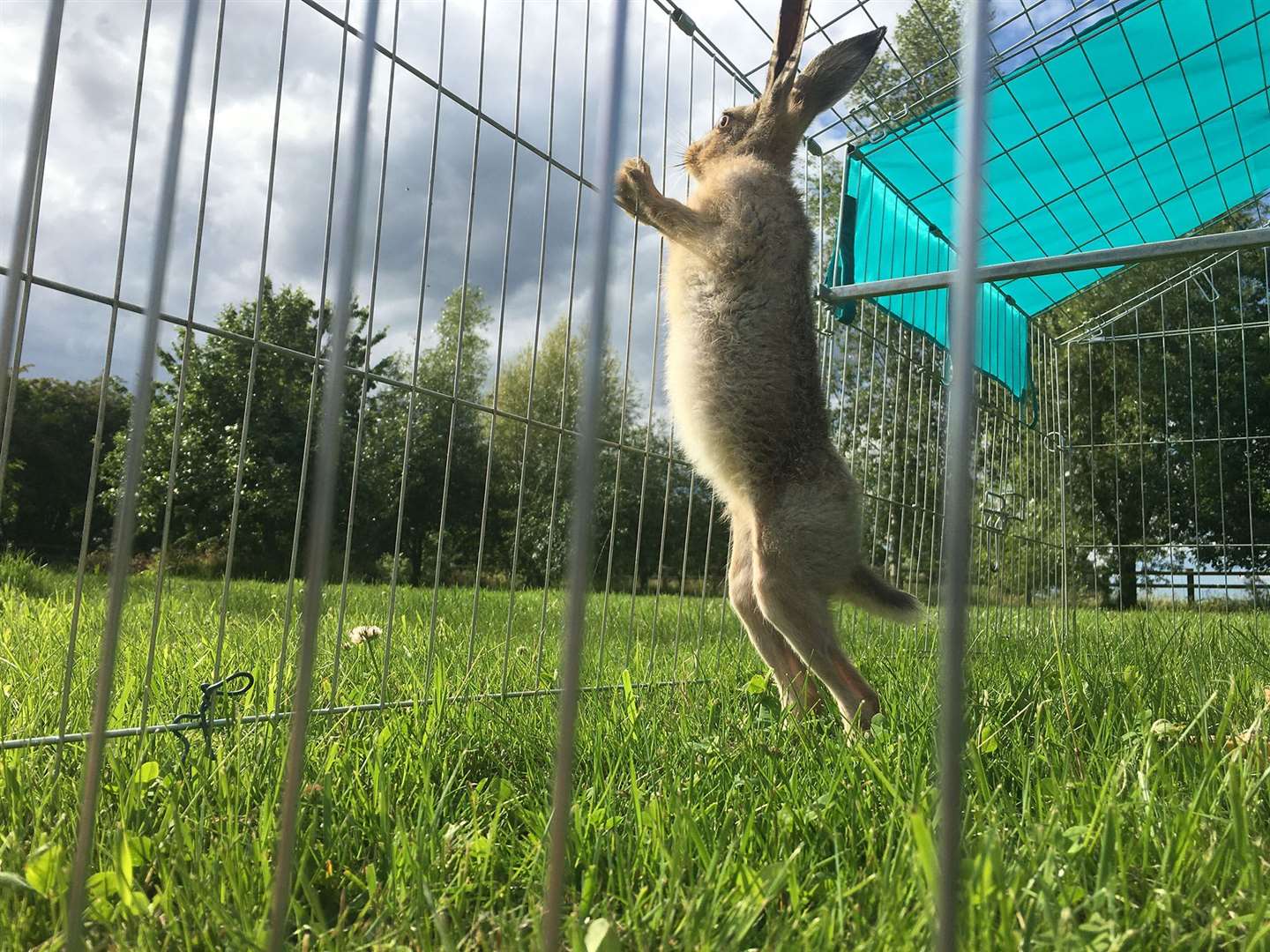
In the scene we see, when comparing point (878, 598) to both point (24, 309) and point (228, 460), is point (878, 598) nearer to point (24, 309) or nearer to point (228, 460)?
point (24, 309)

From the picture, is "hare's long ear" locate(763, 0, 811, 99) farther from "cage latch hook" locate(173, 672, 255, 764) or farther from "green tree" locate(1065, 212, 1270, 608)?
"green tree" locate(1065, 212, 1270, 608)

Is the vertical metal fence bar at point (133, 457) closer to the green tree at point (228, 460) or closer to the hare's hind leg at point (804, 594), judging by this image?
the hare's hind leg at point (804, 594)

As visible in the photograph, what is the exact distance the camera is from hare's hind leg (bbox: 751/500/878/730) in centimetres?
299

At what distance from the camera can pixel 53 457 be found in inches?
441

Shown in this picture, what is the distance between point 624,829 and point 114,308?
1.82 m

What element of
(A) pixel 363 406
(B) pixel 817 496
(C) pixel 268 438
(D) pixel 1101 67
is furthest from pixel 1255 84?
(C) pixel 268 438

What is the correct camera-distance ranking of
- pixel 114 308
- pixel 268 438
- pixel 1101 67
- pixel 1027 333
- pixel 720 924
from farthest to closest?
pixel 268 438 → pixel 1027 333 → pixel 1101 67 → pixel 114 308 → pixel 720 924

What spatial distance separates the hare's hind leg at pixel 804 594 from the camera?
299 cm

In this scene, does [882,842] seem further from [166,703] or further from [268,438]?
[268,438]

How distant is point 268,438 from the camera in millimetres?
11227

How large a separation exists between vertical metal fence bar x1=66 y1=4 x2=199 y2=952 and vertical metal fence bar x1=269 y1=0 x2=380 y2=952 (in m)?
0.21

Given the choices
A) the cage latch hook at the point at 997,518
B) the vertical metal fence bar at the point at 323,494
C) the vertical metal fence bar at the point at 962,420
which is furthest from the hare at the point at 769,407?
the cage latch hook at the point at 997,518

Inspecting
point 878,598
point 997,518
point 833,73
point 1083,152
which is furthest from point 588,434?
point 997,518

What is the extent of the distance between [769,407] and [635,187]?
1050 millimetres
